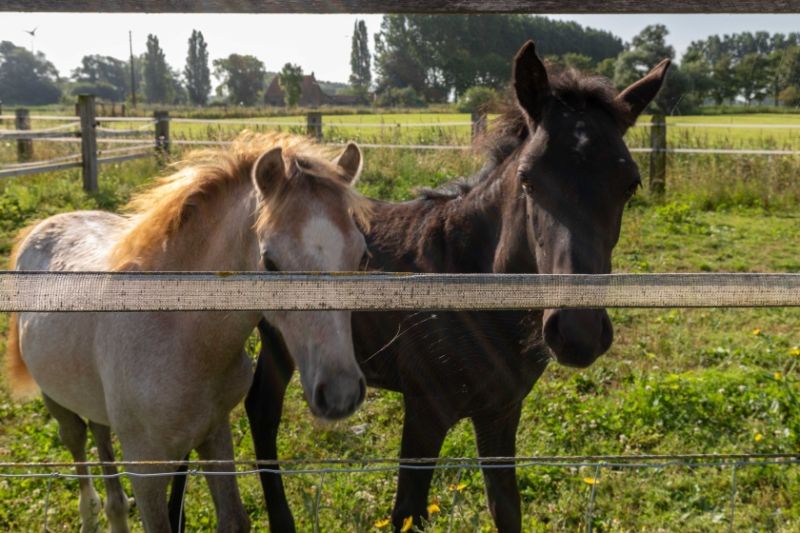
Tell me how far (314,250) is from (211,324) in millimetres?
638

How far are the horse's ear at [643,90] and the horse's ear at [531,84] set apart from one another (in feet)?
1.15

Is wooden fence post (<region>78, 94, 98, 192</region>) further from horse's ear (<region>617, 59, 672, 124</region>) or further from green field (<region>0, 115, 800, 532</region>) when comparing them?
horse's ear (<region>617, 59, 672, 124</region>)

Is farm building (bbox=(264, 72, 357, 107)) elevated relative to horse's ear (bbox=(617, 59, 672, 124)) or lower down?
elevated

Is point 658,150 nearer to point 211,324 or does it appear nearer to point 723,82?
point 211,324

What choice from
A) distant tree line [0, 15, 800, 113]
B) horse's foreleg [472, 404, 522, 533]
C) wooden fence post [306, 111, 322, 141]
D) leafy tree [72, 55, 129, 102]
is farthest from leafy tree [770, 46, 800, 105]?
leafy tree [72, 55, 129, 102]

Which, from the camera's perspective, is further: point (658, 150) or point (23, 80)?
point (23, 80)

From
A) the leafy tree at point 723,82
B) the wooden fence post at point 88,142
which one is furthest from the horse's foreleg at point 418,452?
the leafy tree at point 723,82

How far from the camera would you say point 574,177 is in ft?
8.44

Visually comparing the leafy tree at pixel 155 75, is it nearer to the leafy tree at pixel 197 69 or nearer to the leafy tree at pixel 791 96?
the leafy tree at pixel 197 69

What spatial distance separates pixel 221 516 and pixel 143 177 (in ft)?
37.0

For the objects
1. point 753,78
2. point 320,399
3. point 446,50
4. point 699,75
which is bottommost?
point 320,399

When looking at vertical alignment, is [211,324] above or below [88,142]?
below

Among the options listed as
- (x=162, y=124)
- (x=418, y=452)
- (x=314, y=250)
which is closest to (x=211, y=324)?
(x=314, y=250)

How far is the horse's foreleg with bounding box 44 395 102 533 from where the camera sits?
349 cm
